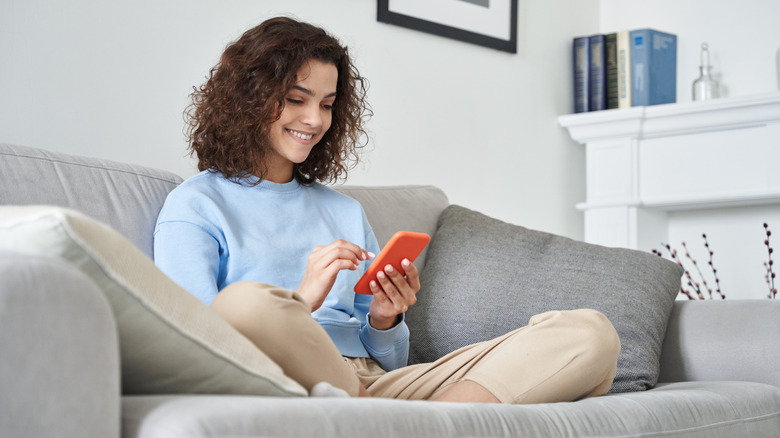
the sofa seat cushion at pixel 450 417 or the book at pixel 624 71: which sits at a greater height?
the book at pixel 624 71

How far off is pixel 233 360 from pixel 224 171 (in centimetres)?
80

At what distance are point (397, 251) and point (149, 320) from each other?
0.62 metres

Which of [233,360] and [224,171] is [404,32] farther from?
[233,360]

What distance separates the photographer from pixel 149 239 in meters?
1.53

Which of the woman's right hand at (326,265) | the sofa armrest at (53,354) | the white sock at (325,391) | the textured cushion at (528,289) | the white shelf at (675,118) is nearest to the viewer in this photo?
the sofa armrest at (53,354)

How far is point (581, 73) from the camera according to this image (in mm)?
3131

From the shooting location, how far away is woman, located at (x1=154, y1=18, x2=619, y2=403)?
4.13 feet

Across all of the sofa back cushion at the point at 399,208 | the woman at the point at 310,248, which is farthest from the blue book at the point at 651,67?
the woman at the point at 310,248

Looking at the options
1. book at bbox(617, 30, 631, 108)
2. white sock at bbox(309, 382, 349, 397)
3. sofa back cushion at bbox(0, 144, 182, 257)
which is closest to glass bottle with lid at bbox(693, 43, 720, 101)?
book at bbox(617, 30, 631, 108)

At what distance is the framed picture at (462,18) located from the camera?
8.50 feet

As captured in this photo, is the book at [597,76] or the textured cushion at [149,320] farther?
the book at [597,76]

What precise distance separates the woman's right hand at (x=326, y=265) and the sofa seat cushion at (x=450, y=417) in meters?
0.41

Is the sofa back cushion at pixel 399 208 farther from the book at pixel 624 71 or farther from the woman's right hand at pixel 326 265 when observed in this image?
the book at pixel 624 71

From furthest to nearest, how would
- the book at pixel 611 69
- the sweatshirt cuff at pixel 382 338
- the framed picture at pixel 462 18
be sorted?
the book at pixel 611 69 < the framed picture at pixel 462 18 < the sweatshirt cuff at pixel 382 338
